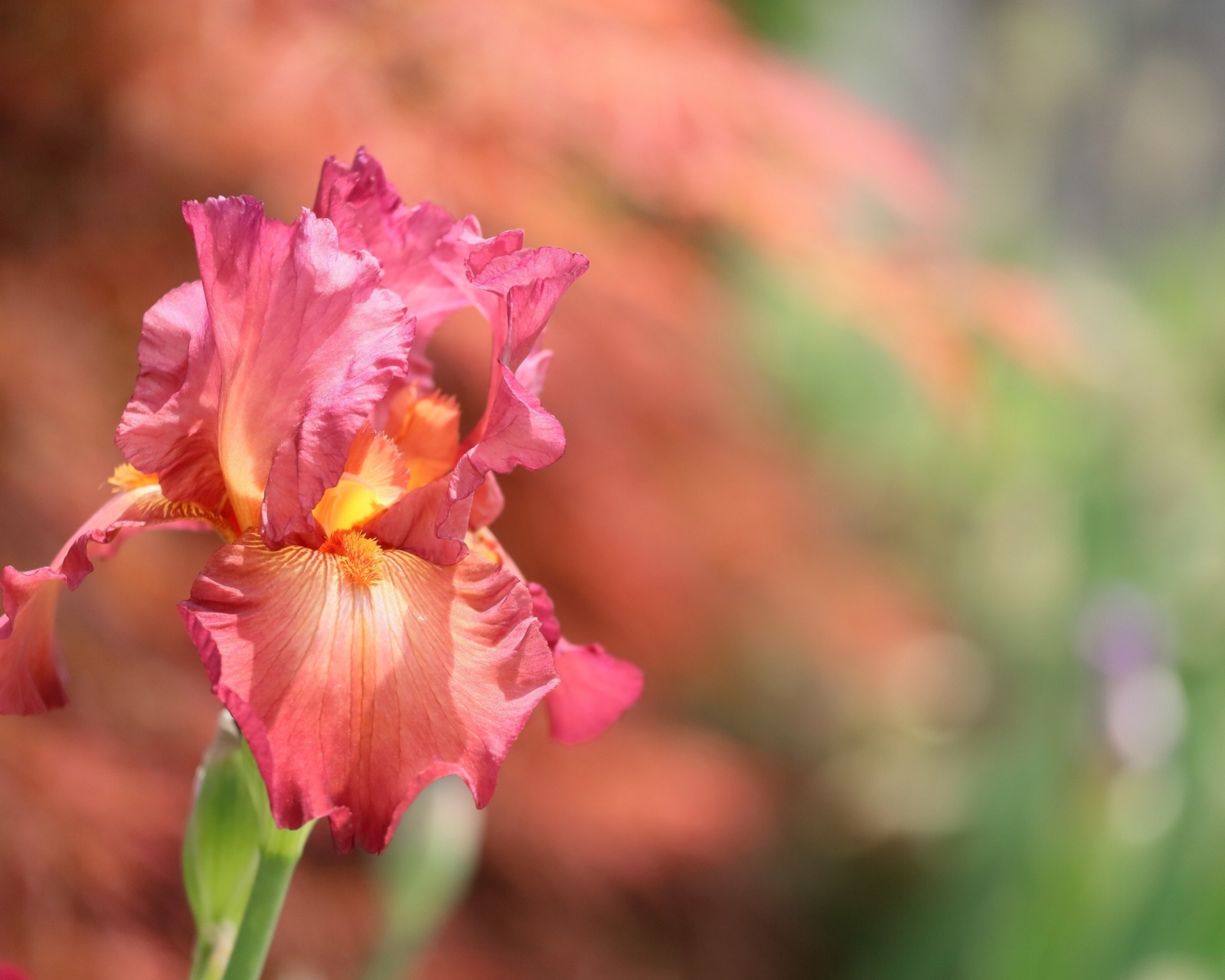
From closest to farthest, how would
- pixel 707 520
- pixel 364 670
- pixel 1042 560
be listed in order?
pixel 364 670, pixel 707 520, pixel 1042 560

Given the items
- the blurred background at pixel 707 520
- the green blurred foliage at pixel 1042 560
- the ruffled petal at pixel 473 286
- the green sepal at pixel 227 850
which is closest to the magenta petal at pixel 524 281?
the ruffled petal at pixel 473 286

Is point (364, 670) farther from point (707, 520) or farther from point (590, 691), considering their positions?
point (707, 520)

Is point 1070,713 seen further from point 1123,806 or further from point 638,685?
point 638,685

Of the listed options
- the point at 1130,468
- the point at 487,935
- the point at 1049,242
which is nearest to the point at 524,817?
the point at 487,935

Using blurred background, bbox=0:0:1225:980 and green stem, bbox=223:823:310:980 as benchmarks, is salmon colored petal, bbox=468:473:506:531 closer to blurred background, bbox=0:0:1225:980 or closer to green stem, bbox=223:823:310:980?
green stem, bbox=223:823:310:980

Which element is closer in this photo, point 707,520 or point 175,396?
point 175,396

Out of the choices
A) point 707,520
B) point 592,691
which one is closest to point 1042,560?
point 707,520

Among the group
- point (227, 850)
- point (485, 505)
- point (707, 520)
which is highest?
point (485, 505)
